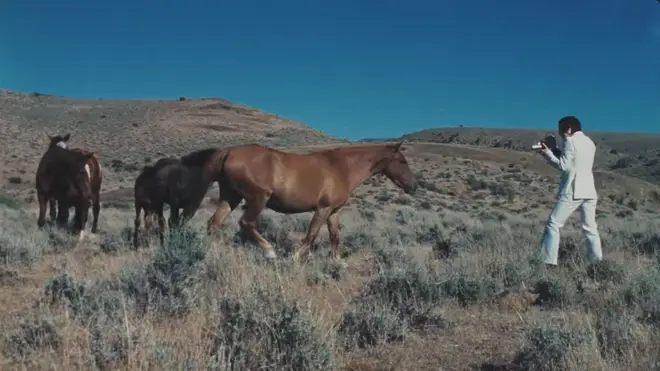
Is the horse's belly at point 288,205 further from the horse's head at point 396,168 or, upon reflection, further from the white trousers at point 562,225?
the white trousers at point 562,225

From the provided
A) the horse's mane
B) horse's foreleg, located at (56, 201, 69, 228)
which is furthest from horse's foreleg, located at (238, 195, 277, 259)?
horse's foreleg, located at (56, 201, 69, 228)

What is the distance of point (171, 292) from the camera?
559cm

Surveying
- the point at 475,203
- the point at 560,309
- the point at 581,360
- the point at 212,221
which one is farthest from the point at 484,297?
the point at 475,203

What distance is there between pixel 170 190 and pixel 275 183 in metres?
2.07

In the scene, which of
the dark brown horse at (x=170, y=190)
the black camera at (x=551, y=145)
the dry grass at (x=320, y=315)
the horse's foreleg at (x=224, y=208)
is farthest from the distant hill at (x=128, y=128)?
the dry grass at (x=320, y=315)

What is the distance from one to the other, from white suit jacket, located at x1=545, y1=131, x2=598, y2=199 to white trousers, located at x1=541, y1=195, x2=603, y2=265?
0.09 meters

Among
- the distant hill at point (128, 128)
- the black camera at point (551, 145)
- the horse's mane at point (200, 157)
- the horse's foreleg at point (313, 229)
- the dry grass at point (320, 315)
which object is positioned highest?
the distant hill at point (128, 128)

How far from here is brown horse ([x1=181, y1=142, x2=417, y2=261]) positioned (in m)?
9.43

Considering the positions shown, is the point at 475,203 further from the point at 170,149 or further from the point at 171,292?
the point at 170,149

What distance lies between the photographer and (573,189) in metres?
8.35

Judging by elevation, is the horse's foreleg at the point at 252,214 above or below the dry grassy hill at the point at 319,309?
above

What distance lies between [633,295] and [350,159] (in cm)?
528

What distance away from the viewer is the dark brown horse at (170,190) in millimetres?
10047

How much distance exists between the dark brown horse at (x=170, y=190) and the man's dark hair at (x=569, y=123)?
192 inches
